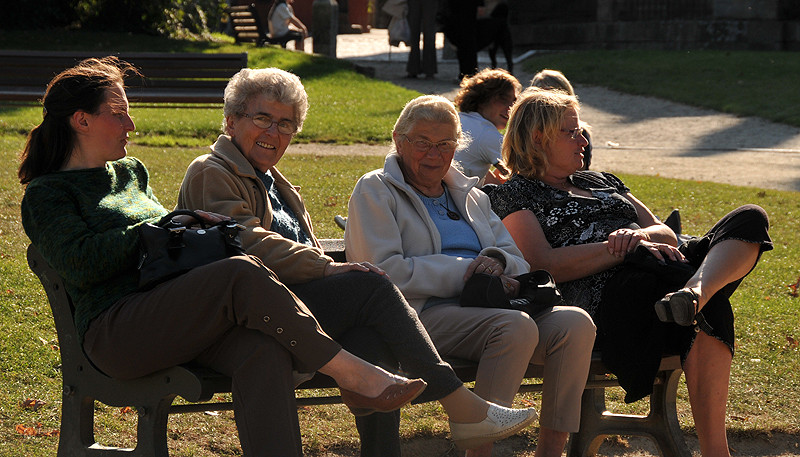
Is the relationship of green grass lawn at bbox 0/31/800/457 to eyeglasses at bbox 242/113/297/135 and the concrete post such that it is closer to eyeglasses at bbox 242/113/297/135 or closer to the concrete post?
eyeglasses at bbox 242/113/297/135

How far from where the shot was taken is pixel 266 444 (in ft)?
10.1

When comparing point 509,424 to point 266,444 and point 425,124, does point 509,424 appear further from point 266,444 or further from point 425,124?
point 425,124

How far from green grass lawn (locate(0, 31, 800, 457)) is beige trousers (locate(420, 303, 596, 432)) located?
3.21 ft

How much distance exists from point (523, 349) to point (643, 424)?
815mm

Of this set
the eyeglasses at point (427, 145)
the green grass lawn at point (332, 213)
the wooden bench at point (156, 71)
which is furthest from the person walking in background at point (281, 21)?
the eyeglasses at point (427, 145)

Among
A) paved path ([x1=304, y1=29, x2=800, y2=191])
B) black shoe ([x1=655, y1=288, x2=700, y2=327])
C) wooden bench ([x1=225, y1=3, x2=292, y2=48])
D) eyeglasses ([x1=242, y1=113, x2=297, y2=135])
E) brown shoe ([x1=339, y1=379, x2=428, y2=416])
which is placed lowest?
paved path ([x1=304, y1=29, x2=800, y2=191])

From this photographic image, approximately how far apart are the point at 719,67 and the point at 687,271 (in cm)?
1641

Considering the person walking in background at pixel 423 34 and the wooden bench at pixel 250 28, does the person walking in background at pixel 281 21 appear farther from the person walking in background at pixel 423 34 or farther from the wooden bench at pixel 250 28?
the person walking in background at pixel 423 34

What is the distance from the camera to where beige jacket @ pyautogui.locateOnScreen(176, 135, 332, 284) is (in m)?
→ 3.63

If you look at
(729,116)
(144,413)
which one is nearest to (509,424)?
(144,413)

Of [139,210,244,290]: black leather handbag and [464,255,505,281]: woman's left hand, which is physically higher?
[139,210,244,290]: black leather handbag

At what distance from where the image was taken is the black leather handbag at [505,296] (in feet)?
12.5

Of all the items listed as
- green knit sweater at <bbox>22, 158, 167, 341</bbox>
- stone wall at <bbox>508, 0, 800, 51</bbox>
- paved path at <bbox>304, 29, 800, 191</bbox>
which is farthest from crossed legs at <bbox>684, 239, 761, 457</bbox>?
stone wall at <bbox>508, 0, 800, 51</bbox>

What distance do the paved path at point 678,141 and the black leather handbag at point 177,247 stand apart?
818cm
